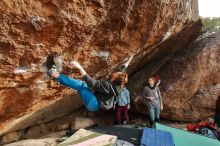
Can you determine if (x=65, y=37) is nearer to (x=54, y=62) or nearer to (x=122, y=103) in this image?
(x=54, y=62)

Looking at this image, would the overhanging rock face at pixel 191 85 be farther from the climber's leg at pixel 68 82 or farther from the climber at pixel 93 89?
the climber's leg at pixel 68 82

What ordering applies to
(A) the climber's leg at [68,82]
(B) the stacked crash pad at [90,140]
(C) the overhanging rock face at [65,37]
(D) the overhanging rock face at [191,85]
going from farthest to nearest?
(D) the overhanging rock face at [191,85] < (A) the climber's leg at [68,82] < (B) the stacked crash pad at [90,140] < (C) the overhanging rock face at [65,37]

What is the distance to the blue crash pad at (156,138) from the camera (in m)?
6.35

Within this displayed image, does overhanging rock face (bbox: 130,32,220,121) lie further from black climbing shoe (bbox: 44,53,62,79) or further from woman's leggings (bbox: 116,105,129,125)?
black climbing shoe (bbox: 44,53,62,79)

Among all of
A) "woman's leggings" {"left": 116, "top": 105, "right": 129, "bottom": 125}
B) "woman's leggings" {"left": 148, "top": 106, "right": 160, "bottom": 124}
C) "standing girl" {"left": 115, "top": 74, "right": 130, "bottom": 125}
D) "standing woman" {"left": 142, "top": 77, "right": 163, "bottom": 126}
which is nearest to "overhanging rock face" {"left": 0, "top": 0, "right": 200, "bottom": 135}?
"standing girl" {"left": 115, "top": 74, "right": 130, "bottom": 125}

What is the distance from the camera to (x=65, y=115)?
422 inches

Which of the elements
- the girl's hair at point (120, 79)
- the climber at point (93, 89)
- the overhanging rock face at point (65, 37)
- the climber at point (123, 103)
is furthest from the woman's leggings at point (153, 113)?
the climber at point (93, 89)

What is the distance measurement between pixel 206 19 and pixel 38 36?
47.6 ft

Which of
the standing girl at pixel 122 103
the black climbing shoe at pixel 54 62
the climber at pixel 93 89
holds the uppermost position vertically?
the black climbing shoe at pixel 54 62

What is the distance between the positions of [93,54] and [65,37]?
127 centimetres

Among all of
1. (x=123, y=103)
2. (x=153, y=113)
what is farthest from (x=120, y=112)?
(x=153, y=113)

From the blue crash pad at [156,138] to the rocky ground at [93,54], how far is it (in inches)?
87.7

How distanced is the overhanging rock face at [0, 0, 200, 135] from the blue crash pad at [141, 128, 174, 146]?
2226mm

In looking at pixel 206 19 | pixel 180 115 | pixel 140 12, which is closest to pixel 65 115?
pixel 180 115
